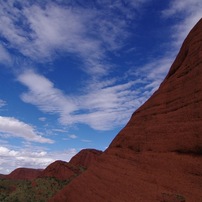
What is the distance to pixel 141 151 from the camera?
28.0 metres

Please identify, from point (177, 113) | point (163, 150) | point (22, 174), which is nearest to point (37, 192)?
point (163, 150)

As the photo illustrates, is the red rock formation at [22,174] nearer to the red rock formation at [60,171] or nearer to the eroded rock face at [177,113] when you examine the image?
the red rock formation at [60,171]

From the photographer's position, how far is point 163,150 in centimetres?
2483

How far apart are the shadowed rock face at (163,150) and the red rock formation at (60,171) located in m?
47.8

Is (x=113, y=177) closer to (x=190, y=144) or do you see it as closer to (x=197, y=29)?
(x=190, y=144)

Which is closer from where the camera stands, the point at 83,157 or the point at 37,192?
the point at 37,192

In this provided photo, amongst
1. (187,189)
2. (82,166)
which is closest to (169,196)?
(187,189)

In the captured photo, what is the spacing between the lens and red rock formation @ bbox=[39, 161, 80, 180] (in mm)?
81062

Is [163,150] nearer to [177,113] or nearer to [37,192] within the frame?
[177,113]

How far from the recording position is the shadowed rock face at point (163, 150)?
21.4 meters

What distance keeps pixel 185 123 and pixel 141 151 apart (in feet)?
20.6

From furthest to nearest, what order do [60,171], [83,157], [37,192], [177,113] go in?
1. [83,157]
2. [60,171]
3. [37,192]
4. [177,113]

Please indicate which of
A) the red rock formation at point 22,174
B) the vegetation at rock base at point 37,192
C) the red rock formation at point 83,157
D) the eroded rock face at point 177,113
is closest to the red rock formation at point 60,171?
the vegetation at rock base at point 37,192

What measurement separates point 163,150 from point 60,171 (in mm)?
61619
